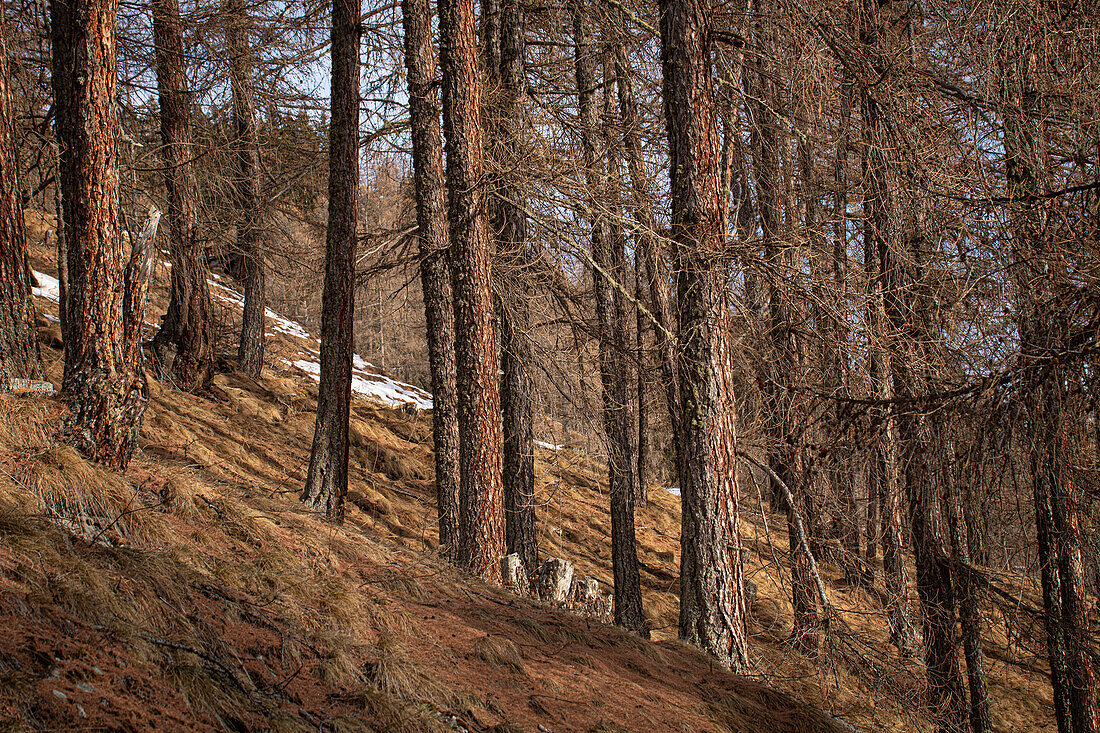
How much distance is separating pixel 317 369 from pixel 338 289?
28.4ft

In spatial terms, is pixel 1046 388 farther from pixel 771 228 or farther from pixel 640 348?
pixel 771 228

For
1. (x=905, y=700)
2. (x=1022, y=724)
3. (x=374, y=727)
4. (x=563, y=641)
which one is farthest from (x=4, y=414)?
(x=1022, y=724)

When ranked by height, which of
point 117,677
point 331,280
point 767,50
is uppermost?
point 767,50

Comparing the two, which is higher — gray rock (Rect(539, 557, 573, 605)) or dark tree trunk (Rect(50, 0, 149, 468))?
dark tree trunk (Rect(50, 0, 149, 468))

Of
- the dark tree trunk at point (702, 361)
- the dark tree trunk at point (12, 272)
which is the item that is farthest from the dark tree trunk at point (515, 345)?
the dark tree trunk at point (12, 272)

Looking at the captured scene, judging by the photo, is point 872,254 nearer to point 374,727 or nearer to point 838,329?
point 838,329

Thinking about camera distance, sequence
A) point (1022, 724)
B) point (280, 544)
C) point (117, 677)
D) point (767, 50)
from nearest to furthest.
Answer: point (117, 677)
point (280, 544)
point (767, 50)
point (1022, 724)

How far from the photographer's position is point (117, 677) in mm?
2637

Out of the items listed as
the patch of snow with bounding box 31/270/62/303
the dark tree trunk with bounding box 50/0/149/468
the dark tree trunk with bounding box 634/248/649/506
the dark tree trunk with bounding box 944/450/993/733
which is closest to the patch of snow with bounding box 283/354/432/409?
the patch of snow with bounding box 31/270/62/303

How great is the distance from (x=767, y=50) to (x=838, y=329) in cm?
315

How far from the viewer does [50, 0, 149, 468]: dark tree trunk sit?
4816 millimetres

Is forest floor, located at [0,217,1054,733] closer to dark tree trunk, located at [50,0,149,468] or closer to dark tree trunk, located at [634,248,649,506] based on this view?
dark tree trunk, located at [50,0,149,468]

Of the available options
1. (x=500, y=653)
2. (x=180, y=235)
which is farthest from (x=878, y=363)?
(x=180, y=235)

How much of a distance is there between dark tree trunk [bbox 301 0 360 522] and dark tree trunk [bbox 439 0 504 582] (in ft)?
4.87
